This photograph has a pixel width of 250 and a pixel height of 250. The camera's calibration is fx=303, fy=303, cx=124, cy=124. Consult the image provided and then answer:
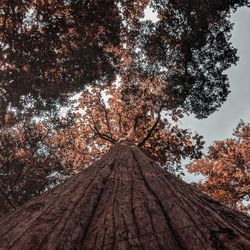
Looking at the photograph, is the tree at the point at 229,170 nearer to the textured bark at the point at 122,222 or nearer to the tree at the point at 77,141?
the tree at the point at 77,141

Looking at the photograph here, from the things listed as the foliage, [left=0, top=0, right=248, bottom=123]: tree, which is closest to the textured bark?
[left=0, top=0, right=248, bottom=123]: tree

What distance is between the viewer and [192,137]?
1188cm

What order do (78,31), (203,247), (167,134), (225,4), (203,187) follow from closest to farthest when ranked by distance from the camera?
(203,247)
(225,4)
(78,31)
(167,134)
(203,187)

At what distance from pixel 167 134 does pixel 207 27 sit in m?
4.52

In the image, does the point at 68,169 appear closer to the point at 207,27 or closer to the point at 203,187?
the point at 203,187

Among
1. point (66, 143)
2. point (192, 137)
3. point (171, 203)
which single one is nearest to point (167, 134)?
point (192, 137)

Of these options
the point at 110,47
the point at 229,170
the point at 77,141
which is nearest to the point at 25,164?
the point at 77,141

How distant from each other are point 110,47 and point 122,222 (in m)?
10.8

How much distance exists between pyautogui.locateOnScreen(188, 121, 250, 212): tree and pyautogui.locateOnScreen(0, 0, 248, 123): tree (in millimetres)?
5014

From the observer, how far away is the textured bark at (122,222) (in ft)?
4.09

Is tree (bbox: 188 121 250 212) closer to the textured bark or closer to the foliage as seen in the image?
the foliage

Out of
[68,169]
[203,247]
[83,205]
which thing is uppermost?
[68,169]

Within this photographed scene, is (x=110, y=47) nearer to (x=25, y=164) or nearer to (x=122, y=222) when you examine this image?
(x=25, y=164)

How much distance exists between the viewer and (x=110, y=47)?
11711 millimetres
